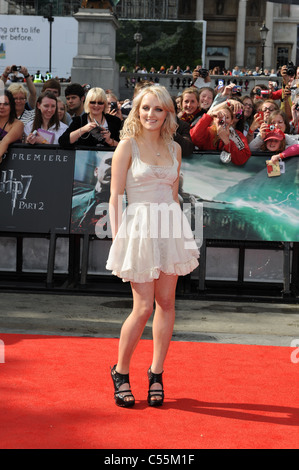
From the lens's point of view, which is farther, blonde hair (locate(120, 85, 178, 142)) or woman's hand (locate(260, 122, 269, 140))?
woman's hand (locate(260, 122, 269, 140))

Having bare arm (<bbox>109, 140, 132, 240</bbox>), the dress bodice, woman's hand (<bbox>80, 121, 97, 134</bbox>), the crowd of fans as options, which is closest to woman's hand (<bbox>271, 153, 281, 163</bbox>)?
the crowd of fans

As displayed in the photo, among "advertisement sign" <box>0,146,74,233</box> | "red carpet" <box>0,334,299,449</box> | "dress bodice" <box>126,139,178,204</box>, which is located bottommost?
"red carpet" <box>0,334,299,449</box>

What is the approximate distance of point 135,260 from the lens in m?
4.68

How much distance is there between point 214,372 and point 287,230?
3225 mm

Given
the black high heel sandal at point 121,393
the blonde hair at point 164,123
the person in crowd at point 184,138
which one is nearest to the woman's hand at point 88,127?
the person in crowd at point 184,138

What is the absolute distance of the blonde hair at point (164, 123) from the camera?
4.73 meters

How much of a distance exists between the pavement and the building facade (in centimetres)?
5520

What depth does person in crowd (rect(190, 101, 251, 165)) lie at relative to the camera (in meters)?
8.04

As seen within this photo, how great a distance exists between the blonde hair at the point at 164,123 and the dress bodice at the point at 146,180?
0.08 m

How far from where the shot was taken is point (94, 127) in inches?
315

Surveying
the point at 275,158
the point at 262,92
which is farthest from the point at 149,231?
the point at 262,92

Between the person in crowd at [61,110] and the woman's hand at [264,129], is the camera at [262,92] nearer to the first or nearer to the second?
the woman's hand at [264,129]

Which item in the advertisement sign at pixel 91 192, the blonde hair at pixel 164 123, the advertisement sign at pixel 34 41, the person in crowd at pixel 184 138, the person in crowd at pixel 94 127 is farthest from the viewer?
the advertisement sign at pixel 34 41

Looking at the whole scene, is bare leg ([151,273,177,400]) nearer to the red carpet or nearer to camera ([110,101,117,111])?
the red carpet
